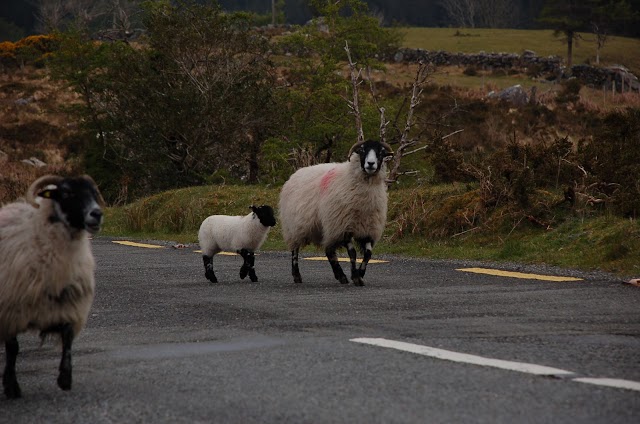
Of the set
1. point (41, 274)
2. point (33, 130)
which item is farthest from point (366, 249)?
point (33, 130)

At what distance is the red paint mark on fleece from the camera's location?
14117 mm

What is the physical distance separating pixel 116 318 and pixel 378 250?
31.1 feet

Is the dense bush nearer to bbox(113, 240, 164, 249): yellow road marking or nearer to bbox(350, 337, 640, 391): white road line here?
bbox(113, 240, 164, 249): yellow road marking

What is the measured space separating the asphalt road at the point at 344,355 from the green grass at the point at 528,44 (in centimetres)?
7516

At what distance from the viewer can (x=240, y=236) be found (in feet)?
48.6

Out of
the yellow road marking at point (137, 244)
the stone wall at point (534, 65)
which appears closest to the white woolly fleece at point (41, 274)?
the yellow road marking at point (137, 244)

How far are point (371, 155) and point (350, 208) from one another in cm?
77

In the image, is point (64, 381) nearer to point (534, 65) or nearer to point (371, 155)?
point (371, 155)

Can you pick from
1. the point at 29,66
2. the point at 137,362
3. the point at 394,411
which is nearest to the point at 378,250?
the point at 137,362

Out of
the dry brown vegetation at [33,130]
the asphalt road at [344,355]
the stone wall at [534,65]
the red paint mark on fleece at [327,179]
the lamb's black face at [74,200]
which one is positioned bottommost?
the asphalt road at [344,355]

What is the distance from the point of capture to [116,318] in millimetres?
10859

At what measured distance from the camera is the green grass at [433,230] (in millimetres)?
15617

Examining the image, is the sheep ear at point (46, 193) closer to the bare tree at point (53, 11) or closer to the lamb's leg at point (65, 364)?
the lamb's leg at point (65, 364)

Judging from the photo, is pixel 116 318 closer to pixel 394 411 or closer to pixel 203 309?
pixel 203 309
